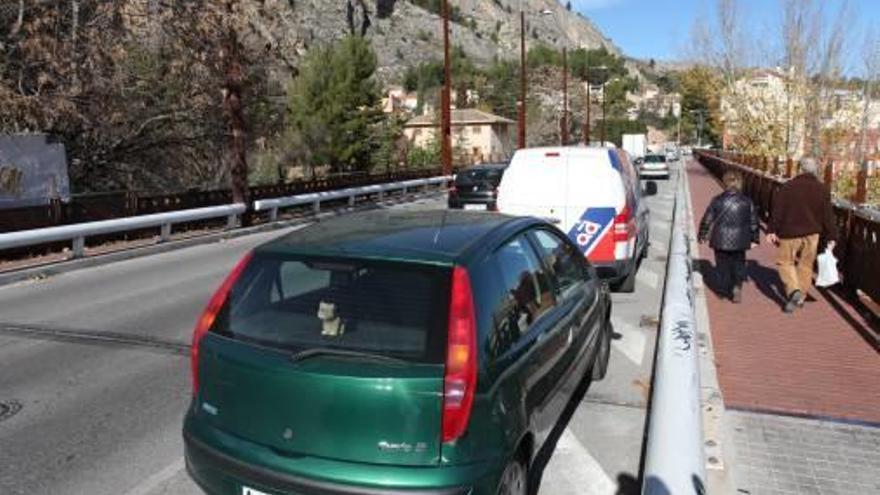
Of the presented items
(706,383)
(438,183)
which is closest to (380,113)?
(438,183)

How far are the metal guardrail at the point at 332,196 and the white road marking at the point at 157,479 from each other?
15.8 m

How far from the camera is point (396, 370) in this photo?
3.34 m

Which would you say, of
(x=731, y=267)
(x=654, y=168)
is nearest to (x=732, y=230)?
(x=731, y=267)

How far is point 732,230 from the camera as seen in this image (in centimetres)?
941

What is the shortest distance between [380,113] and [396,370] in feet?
195

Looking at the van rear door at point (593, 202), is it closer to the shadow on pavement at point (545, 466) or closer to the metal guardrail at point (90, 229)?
the shadow on pavement at point (545, 466)

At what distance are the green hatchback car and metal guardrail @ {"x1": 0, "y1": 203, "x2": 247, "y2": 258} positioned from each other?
398 inches

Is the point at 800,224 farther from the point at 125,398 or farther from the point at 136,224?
the point at 136,224

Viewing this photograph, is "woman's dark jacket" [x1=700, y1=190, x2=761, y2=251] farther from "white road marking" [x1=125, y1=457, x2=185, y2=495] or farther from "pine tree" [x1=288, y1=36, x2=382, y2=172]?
"pine tree" [x1=288, y1=36, x2=382, y2=172]

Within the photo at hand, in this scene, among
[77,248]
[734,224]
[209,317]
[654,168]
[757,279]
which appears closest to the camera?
[209,317]

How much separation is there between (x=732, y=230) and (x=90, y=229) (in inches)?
399

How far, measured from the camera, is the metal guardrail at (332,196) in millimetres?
20641

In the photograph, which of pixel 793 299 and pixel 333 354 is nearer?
pixel 333 354

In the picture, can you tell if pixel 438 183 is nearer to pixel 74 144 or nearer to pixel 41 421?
pixel 74 144
